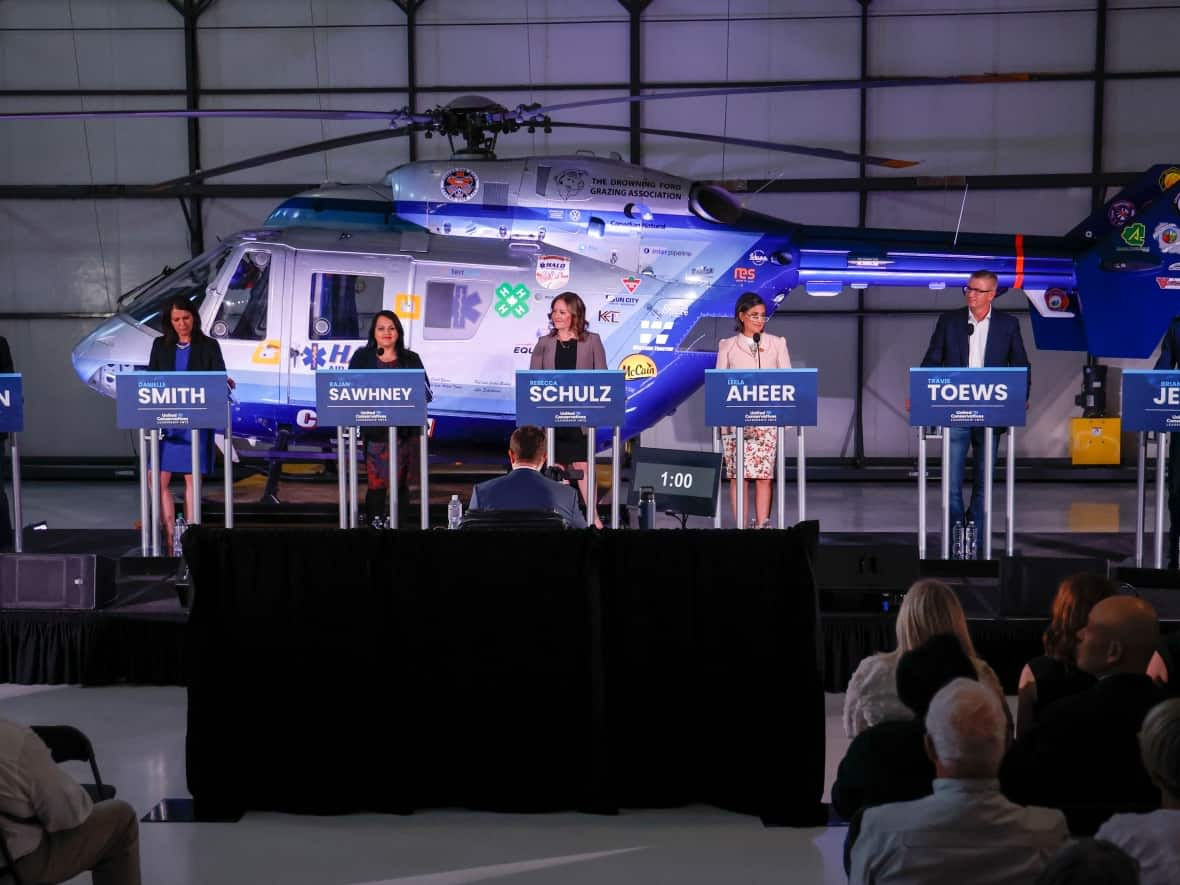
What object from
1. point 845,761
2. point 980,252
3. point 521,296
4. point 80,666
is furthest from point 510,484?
point 980,252

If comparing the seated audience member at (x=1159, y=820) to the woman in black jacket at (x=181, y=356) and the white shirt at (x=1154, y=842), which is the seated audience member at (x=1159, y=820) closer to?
→ the white shirt at (x=1154, y=842)

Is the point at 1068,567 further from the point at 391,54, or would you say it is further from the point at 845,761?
the point at 391,54

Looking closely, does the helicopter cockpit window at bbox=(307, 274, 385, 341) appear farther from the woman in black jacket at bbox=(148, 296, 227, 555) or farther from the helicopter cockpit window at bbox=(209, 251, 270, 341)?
the woman in black jacket at bbox=(148, 296, 227, 555)

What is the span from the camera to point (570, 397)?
773cm

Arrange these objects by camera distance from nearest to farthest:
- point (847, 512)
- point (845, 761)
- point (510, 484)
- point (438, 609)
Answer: point (845, 761)
point (438, 609)
point (510, 484)
point (847, 512)

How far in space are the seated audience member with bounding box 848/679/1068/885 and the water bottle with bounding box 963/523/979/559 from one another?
553 centimetres

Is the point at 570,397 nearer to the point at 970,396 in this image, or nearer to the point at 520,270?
the point at 970,396

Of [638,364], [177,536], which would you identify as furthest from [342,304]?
[177,536]

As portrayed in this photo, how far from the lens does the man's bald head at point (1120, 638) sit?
12.3 feet

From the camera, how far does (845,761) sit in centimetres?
367

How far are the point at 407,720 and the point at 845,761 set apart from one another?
206 cm

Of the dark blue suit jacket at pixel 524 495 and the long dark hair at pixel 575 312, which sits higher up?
the long dark hair at pixel 575 312

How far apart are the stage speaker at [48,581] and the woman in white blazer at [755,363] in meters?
3.88

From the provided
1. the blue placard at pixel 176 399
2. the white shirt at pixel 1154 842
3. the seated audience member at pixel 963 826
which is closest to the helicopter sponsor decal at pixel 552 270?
the blue placard at pixel 176 399
